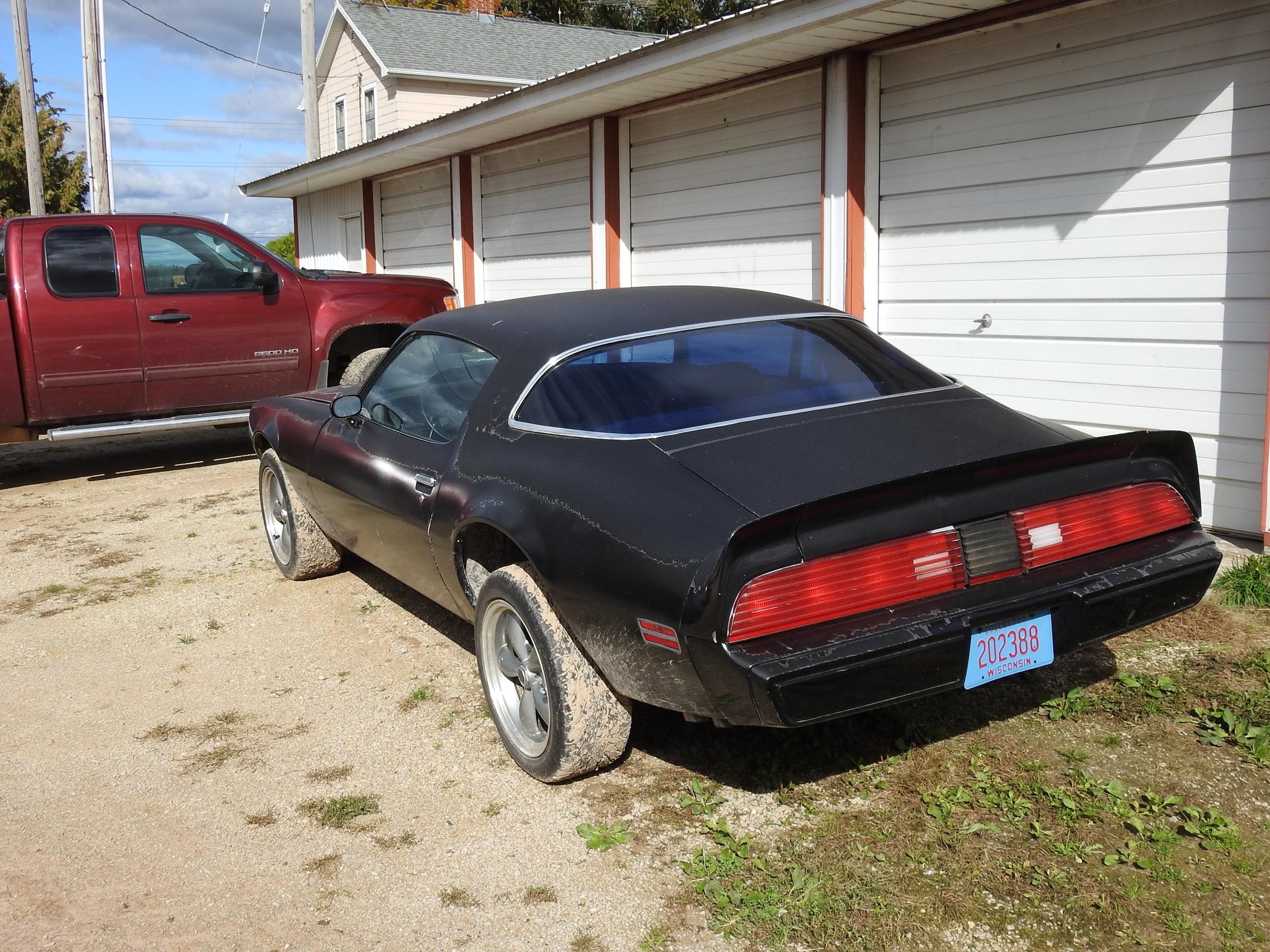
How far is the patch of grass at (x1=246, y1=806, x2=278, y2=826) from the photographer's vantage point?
348cm

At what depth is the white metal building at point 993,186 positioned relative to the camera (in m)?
6.02

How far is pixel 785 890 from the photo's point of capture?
2.93 meters

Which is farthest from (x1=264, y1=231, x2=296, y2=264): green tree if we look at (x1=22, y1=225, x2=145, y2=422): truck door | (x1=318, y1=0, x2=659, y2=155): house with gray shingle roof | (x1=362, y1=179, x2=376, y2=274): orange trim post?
(x1=22, y1=225, x2=145, y2=422): truck door

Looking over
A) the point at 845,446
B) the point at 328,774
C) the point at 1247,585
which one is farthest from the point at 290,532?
the point at 1247,585

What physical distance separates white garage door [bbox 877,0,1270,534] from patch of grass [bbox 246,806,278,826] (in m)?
5.13

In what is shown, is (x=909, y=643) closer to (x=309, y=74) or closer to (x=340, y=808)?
(x=340, y=808)

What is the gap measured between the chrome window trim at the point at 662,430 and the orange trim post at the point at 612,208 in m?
6.61

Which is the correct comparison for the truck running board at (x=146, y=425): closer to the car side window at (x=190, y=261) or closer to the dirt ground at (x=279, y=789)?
the car side window at (x=190, y=261)

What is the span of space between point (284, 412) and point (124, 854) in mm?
3037

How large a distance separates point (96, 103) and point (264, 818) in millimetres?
20319

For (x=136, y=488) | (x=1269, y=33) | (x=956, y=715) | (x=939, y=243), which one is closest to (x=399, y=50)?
(x=136, y=488)

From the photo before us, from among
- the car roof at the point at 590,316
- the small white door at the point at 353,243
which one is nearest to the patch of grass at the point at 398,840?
the car roof at the point at 590,316

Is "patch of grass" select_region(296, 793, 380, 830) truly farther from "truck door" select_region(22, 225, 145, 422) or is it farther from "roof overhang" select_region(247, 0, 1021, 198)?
"truck door" select_region(22, 225, 145, 422)

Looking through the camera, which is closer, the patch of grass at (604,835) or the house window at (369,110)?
the patch of grass at (604,835)
